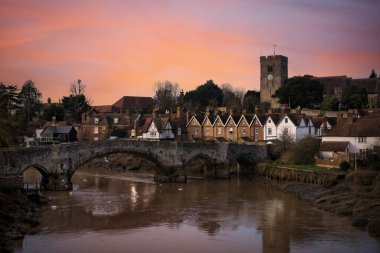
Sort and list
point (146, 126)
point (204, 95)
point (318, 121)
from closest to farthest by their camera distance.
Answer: point (318, 121)
point (146, 126)
point (204, 95)

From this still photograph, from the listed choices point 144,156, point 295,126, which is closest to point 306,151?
point 295,126

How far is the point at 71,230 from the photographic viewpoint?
1148 inches

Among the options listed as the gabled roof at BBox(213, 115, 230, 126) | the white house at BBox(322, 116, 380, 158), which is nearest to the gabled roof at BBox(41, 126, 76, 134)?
the gabled roof at BBox(213, 115, 230, 126)

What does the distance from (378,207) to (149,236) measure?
13.1 metres

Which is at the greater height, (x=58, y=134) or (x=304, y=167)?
(x=58, y=134)

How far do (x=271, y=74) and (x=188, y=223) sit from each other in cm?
6356

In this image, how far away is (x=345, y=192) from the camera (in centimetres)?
3766

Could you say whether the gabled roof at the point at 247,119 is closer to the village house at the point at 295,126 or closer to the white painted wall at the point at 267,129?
the white painted wall at the point at 267,129

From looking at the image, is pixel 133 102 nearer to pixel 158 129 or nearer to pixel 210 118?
pixel 210 118

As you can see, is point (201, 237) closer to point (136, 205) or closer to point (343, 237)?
point (343, 237)

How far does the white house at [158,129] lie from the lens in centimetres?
6400

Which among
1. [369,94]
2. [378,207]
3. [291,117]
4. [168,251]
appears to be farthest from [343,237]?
[369,94]

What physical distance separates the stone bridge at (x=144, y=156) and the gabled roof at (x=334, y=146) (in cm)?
768

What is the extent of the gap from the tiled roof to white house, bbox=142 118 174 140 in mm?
21647
